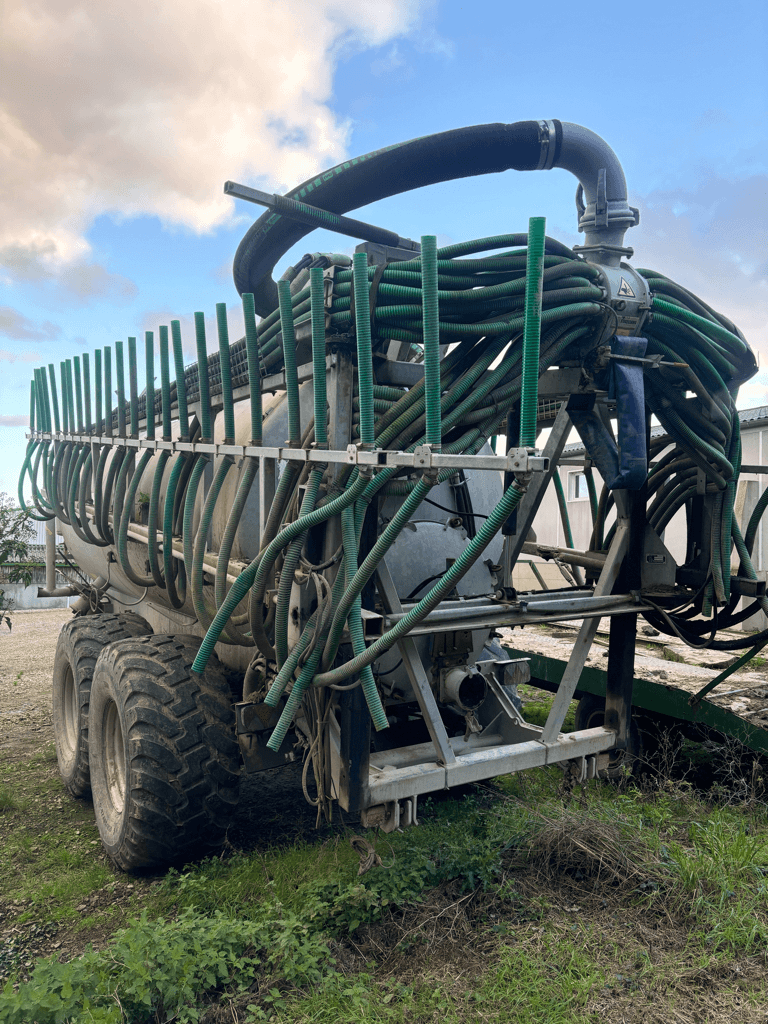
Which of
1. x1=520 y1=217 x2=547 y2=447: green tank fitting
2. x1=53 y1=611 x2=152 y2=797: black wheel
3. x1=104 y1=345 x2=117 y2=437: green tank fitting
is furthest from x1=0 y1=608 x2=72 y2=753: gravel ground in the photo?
x1=520 y1=217 x2=547 y2=447: green tank fitting

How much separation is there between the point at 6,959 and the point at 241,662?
172 cm

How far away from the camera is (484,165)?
4.17 metres

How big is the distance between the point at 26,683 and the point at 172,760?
5.85 meters

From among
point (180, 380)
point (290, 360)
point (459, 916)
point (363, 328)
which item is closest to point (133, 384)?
point (180, 380)

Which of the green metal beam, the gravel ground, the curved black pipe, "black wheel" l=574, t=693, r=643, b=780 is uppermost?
the curved black pipe

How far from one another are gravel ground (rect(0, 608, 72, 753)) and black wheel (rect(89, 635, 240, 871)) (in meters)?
2.94

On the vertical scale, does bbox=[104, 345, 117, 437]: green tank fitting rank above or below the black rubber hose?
below

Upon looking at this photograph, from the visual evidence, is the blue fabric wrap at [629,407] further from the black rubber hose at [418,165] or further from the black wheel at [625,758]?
the black wheel at [625,758]

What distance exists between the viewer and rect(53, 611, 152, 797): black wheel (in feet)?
16.2

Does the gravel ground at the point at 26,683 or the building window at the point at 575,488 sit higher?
the building window at the point at 575,488

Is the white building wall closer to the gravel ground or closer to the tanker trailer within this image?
the tanker trailer

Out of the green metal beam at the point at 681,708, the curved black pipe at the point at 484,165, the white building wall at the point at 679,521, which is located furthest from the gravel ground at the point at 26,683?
the white building wall at the point at 679,521

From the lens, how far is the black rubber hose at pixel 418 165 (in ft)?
13.3

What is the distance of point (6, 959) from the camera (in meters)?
3.28
